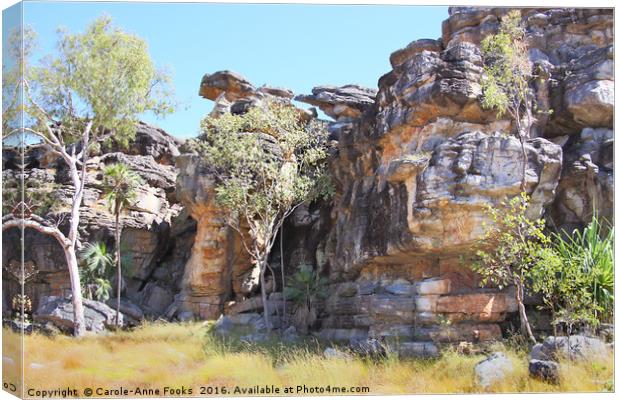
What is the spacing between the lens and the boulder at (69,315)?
21688 millimetres

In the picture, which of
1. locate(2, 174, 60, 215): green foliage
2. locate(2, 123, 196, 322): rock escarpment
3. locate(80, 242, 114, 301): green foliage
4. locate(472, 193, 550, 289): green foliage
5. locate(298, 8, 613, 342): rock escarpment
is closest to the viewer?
locate(472, 193, 550, 289): green foliage

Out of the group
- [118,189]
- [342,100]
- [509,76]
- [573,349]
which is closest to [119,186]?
[118,189]

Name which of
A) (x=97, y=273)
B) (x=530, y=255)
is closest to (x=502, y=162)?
(x=530, y=255)

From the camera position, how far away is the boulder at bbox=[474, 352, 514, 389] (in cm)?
1324

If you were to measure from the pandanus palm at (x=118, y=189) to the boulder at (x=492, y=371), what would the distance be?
1708 centimetres

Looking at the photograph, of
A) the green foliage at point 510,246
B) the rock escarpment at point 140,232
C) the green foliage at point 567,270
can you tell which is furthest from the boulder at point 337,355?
the rock escarpment at point 140,232

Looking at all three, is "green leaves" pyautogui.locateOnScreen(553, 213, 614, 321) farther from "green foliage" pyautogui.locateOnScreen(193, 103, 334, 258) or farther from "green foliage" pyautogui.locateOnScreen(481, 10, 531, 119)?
"green foliage" pyautogui.locateOnScreen(193, 103, 334, 258)

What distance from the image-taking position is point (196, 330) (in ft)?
80.4

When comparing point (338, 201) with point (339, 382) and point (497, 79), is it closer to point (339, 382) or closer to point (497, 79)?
point (497, 79)

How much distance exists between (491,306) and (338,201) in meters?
9.16

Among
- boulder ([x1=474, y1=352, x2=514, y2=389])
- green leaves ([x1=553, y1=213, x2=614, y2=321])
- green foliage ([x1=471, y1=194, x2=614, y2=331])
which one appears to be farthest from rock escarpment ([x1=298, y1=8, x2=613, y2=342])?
boulder ([x1=474, y1=352, x2=514, y2=389])

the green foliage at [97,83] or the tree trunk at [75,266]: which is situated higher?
the green foliage at [97,83]

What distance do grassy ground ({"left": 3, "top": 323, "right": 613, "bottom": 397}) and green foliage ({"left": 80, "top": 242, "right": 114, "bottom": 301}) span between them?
9.79m

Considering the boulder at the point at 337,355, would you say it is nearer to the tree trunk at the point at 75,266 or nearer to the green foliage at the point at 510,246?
the green foliage at the point at 510,246
